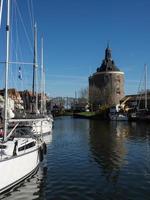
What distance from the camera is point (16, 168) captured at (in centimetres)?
2070

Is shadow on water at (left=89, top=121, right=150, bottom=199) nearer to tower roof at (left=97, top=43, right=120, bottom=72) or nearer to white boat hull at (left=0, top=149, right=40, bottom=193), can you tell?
white boat hull at (left=0, top=149, right=40, bottom=193)

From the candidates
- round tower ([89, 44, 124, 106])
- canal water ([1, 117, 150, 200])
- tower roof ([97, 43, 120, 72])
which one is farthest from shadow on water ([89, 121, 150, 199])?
tower roof ([97, 43, 120, 72])

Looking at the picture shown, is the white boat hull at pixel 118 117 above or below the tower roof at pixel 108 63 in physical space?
below

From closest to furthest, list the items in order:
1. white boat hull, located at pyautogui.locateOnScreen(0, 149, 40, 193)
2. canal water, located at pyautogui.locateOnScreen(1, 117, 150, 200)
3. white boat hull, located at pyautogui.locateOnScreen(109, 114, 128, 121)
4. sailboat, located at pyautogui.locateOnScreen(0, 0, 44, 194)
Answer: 1. white boat hull, located at pyautogui.locateOnScreen(0, 149, 40, 193)
2. sailboat, located at pyautogui.locateOnScreen(0, 0, 44, 194)
3. canal water, located at pyautogui.locateOnScreen(1, 117, 150, 200)
4. white boat hull, located at pyautogui.locateOnScreen(109, 114, 128, 121)

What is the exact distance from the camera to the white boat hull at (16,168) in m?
19.2

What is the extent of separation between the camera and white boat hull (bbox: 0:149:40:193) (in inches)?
755

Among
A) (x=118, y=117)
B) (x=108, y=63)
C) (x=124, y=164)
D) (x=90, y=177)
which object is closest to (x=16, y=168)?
(x=90, y=177)

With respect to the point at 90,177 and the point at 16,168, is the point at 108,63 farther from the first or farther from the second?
the point at 16,168

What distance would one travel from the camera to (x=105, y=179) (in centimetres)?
2334

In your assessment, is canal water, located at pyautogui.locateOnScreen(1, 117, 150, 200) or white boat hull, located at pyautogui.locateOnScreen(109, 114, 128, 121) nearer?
canal water, located at pyautogui.locateOnScreen(1, 117, 150, 200)

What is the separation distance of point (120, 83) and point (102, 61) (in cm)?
1647

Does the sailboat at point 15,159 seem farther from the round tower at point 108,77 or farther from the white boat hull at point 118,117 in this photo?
the round tower at point 108,77

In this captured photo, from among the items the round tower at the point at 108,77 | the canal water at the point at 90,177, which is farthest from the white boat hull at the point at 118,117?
the canal water at the point at 90,177

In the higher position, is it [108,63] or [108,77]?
[108,63]
